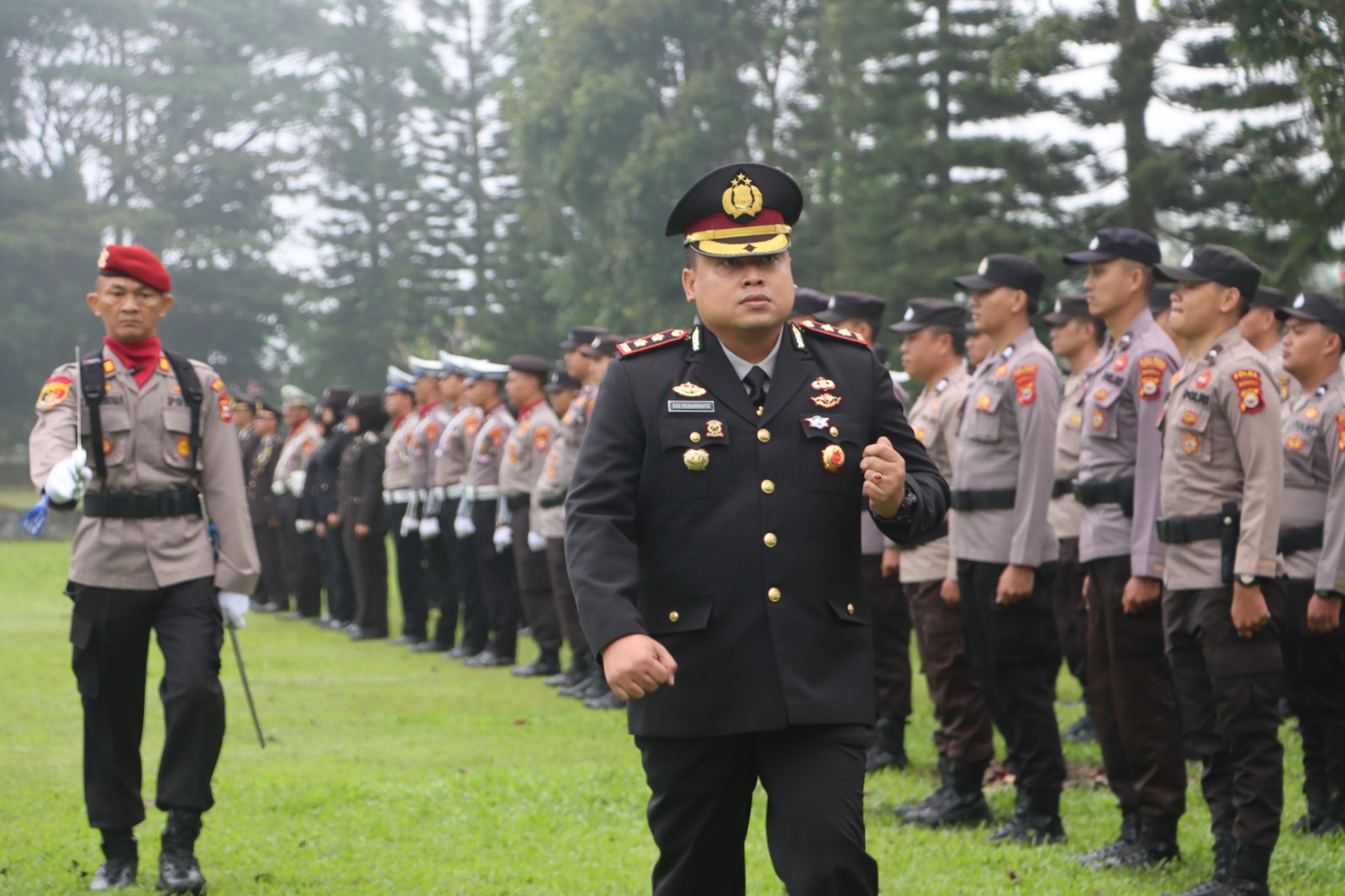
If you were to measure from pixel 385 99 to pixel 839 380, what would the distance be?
2219 inches

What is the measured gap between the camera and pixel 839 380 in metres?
4.25

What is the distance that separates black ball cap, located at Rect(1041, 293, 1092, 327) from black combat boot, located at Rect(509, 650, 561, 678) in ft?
18.3

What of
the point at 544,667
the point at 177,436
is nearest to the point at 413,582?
the point at 544,667

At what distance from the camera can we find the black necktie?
4.20 m

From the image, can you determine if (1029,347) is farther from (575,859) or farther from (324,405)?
(324,405)

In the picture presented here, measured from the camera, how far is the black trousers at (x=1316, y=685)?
709 cm

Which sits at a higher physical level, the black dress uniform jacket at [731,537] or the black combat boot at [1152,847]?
the black dress uniform jacket at [731,537]

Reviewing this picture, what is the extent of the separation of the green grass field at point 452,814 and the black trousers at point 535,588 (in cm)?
133

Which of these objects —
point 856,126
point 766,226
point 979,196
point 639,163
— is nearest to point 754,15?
point 639,163

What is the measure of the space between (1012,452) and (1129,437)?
58cm

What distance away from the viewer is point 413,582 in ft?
54.3

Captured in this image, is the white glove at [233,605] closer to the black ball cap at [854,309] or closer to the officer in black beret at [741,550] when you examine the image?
the officer in black beret at [741,550]

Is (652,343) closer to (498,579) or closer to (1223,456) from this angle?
(1223,456)

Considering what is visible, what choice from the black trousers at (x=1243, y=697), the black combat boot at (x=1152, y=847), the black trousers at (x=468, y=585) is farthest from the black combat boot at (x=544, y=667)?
the black trousers at (x=1243, y=697)
